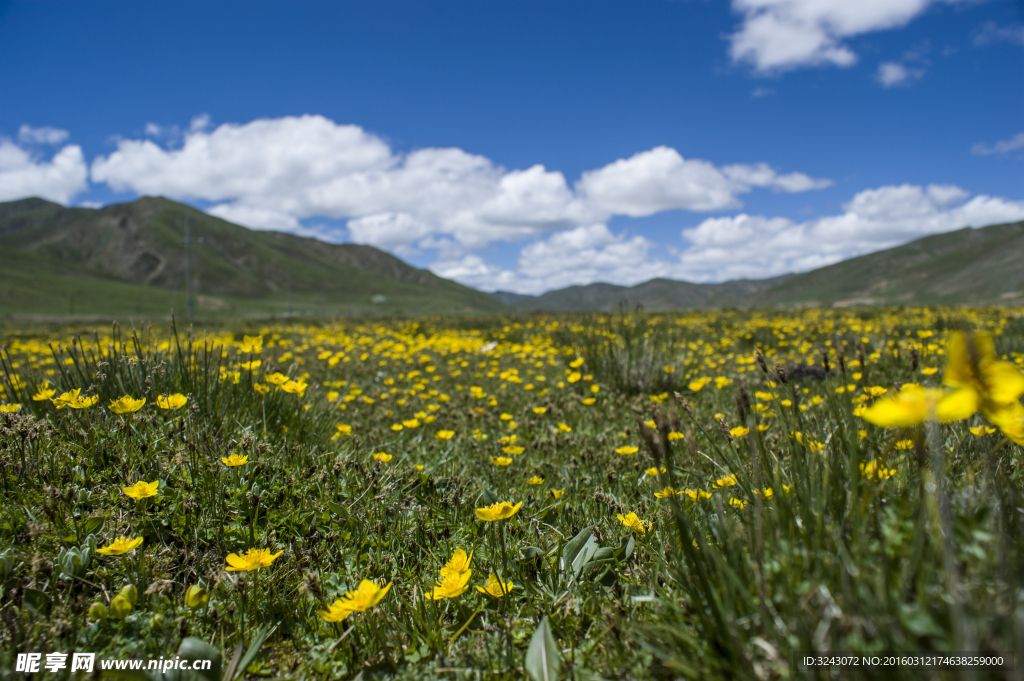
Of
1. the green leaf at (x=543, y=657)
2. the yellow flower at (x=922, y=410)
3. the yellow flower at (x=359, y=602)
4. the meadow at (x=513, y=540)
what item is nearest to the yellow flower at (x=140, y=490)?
the meadow at (x=513, y=540)

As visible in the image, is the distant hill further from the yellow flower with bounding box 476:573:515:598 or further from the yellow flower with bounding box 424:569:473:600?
the yellow flower with bounding box 424:569:473:600

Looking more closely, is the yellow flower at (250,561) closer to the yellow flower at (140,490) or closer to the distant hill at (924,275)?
the yellow flower at (140,490)

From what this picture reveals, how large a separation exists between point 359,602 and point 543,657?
507 mm

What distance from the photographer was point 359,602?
129 cm

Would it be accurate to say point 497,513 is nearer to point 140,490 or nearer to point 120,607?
point 120,607

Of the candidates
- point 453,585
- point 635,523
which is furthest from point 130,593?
point 635,523

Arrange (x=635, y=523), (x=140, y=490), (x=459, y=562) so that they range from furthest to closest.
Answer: (x=635, y=523), (x=140, y=490), (x=459, y=562)

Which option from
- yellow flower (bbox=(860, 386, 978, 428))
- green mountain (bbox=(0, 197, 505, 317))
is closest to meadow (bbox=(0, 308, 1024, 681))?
yellow flower (bbox=(860, 386, 978, 428))

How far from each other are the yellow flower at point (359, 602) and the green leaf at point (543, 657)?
1.38 ft

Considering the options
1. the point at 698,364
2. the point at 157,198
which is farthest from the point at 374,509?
the point at 157,198

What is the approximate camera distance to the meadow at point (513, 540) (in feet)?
2.88

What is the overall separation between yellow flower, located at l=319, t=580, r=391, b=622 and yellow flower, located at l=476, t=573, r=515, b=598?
0.36 m

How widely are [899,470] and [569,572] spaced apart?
1073 mm

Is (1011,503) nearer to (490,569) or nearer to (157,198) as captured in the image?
(490,569)
